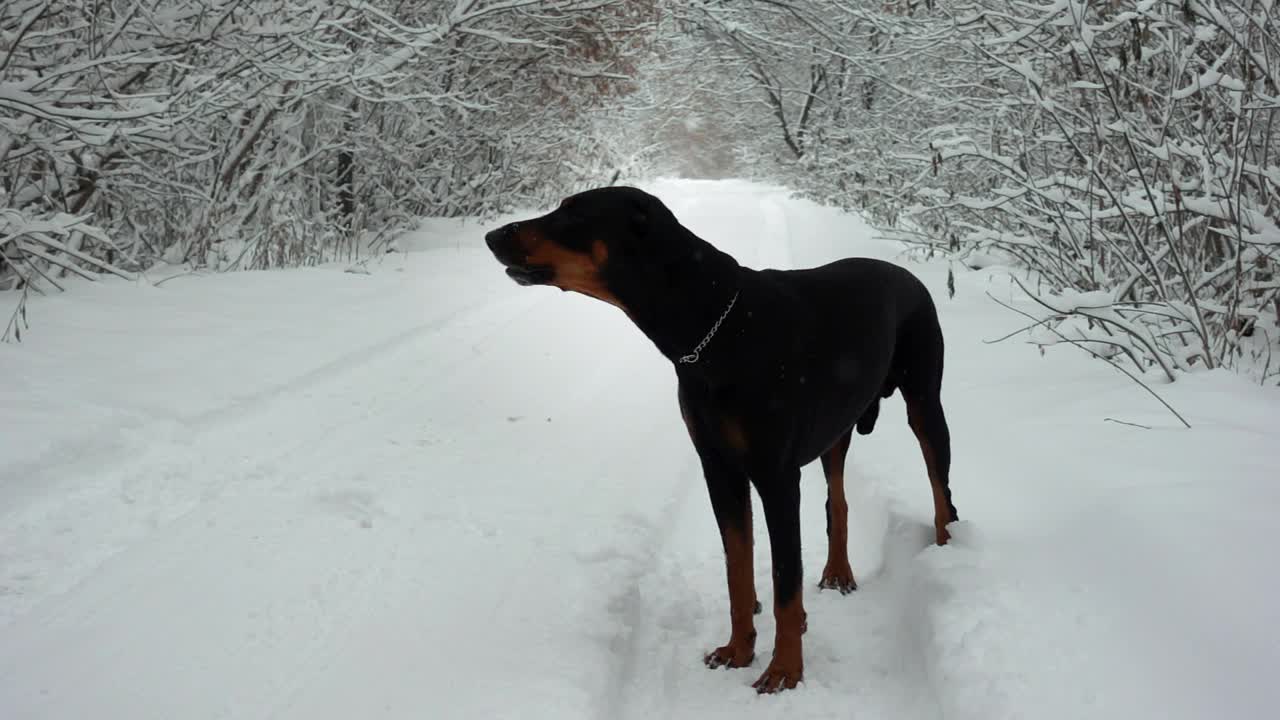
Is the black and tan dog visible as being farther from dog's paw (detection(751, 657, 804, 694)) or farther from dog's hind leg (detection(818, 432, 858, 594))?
dog's hind leg (detection(818, 432, 858, 594))

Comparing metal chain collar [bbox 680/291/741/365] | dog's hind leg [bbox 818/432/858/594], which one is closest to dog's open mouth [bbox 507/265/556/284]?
metal chain collar [bbox 680/291/741/365]

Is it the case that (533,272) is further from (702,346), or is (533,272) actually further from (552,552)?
(552,552)

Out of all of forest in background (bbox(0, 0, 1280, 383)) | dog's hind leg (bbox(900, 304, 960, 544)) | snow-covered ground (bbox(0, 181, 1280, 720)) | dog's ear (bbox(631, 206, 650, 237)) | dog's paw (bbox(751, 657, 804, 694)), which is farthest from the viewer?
forest in background (bbox(0, 0, 1280, 383))

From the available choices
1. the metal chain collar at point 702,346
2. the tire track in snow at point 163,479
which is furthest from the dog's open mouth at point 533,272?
the tire track in snow at point 163,479

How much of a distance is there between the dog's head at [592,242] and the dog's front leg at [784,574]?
69 centimetres

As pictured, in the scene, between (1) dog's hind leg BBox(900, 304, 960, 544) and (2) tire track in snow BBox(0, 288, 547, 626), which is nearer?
(2) tire track in snow BBox(0, 288, 547, 626)

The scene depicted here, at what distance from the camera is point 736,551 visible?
2617mm

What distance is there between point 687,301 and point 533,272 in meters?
0.46

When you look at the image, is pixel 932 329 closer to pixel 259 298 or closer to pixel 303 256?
pixel 259 298

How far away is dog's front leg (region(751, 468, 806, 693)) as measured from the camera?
2.40 m

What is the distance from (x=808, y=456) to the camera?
2.59m

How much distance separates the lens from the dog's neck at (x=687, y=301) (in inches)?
95.0

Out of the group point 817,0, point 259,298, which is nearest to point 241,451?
point 259,298

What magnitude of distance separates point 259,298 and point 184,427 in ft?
10.7
